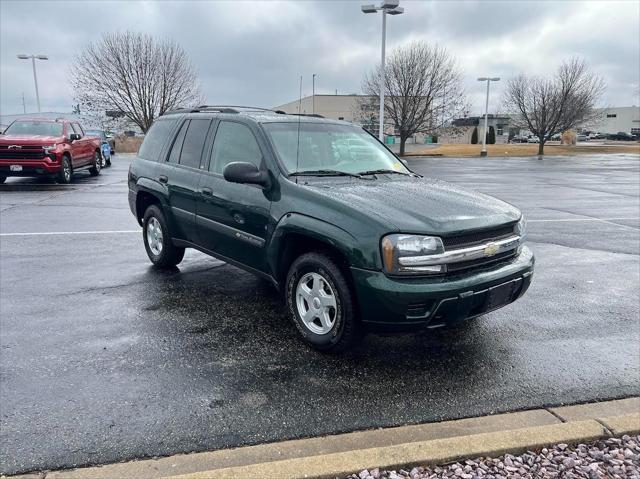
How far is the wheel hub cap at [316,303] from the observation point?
3.82 metres

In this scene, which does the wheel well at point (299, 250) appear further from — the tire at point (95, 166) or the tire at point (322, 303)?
the tire at point (95, 166)

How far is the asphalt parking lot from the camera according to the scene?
3021 millimetres

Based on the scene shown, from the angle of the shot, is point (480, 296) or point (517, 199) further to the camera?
point (517, 199)

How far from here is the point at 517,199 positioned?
14.0 m

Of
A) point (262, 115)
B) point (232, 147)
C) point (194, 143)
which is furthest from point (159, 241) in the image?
point (262, 115)

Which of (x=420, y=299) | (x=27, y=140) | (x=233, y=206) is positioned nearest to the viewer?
(x=420, y=299)

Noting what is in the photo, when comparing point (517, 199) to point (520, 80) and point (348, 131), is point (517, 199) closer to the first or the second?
point (348, 131)

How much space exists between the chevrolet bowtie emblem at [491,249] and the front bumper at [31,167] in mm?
14424

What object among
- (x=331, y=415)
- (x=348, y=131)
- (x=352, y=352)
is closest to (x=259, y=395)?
(x=331, y=415)

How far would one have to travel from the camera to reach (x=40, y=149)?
14.5 meters

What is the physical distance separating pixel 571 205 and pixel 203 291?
10.8 m

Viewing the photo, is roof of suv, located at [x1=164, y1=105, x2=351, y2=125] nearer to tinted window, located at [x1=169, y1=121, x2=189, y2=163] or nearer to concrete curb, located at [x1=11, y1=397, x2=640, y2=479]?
tinted window, located at [x1=169, y1=121, x2=189, y2=163]

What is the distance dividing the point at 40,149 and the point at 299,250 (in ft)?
43.5

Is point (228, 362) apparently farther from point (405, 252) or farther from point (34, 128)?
point (34, 128)
